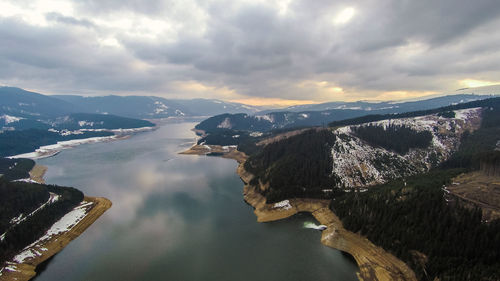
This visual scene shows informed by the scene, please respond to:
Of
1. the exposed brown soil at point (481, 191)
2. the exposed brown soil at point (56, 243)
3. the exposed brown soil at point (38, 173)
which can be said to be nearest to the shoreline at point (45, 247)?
the exposed brown soil at point (56, 243)

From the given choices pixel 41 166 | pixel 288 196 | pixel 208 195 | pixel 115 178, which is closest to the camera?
pixel 288 196

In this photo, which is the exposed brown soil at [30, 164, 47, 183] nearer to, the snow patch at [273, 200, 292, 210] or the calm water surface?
the calm water surface

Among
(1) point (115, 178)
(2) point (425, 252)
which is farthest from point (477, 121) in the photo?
(1) point (115, 178)

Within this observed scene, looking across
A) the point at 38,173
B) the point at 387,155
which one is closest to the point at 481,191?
the point at 387,155

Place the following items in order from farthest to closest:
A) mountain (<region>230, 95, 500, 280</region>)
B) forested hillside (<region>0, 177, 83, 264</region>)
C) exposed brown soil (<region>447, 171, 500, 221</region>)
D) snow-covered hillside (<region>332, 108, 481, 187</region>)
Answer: snow-covered hillside (<region>332, 108, 481, 187</region>)
forested hillside (<region>0, 177, 83, 264</region>)
exposed brown soil (<region>447, 171, 500, 221</region>)
mountain (<region>230, 95, 500, 280</region>)

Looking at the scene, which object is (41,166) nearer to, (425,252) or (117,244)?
(117,244)

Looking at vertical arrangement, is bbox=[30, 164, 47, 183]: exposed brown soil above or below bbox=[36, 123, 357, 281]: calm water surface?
above

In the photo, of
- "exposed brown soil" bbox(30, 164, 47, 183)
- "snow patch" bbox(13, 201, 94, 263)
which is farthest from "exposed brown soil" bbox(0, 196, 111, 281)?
"exposed brown soil" bbox(30, 164, 47, 183)
